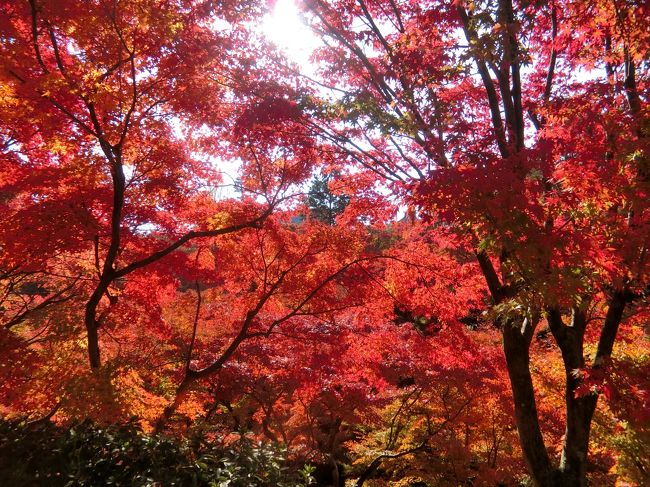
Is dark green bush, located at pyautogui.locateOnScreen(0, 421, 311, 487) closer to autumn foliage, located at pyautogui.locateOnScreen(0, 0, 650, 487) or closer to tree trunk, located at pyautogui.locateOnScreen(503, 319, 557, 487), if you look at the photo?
autumn foliage, located at pyautogui.locateOnScreen(0, 0, 650, 487)

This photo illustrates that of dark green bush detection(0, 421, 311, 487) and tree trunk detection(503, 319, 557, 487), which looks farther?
tree trunk detection(503, 319, 557, 487)

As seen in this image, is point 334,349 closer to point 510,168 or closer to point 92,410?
point 92,410

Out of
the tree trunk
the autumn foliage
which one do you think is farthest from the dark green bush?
the tree trunk

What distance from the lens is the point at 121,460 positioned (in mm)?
4035

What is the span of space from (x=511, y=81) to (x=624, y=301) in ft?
10.7

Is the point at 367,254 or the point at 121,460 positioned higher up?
the point at 367,254

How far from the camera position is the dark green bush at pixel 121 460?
3607 millimetres

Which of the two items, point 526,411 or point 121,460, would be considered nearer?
point 121,460

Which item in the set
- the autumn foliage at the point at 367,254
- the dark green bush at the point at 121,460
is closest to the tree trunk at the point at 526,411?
the autumn foliage at the point at 367,254

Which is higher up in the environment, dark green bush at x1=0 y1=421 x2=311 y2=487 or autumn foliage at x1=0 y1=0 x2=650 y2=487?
autumn foliage at x1=0 y1=0 x2=650 y2=487

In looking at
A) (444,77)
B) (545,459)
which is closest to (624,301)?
(545,459)

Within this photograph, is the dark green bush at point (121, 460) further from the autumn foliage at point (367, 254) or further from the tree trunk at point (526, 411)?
the tree trunk at point (526, 411)

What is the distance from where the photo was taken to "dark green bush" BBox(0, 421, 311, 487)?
3.61 metres

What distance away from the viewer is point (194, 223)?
316 inches
